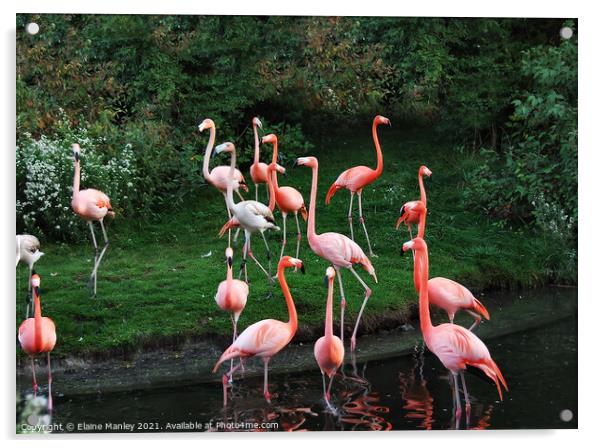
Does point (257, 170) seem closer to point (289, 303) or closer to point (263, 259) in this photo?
point (263, 259)

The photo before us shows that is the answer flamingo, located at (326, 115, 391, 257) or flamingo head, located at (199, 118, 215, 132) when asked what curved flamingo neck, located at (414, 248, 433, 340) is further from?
flamingo head, located at (199, 118, 215, 132)

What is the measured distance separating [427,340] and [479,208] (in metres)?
0.95

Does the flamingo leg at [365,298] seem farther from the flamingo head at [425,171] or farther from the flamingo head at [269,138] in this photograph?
the flamingo head at [269,138]

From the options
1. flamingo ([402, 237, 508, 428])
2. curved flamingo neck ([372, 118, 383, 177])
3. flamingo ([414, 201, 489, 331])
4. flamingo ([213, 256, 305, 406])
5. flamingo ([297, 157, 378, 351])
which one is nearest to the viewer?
flamingo ([402, 237, 508, 428])

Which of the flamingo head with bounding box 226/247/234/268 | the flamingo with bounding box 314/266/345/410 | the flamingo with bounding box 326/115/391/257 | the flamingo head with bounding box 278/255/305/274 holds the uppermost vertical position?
the flamingo with bounding box 326/115/391/257

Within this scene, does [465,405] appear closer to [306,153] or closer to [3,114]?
[306,153]

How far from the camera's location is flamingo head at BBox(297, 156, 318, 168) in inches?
199

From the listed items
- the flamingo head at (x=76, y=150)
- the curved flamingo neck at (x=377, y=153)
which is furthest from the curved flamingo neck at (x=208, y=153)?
the curved flamingo neck at (x=377, y=153)

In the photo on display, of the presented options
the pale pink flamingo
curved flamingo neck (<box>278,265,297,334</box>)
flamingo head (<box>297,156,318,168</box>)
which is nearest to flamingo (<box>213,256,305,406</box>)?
curved flamingo neck (<box>278,265,297,334</box>)

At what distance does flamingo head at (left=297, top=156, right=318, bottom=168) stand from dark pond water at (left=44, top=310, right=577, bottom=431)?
109 cm

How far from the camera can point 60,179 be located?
5023 millimetres

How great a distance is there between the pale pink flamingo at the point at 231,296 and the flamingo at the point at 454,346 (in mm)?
932
